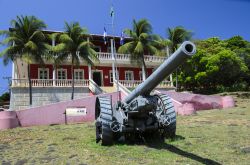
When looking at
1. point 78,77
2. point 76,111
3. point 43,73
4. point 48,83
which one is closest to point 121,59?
point 78,77

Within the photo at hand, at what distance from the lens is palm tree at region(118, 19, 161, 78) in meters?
37.4

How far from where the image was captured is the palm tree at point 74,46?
3331cm

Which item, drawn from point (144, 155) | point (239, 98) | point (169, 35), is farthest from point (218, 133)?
point (169, 35)

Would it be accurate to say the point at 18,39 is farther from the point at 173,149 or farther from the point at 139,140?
the point at 173,149

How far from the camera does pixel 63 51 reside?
33.7 metres

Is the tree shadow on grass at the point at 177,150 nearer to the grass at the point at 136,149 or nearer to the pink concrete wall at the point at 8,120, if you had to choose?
the grass at the point at 136,149

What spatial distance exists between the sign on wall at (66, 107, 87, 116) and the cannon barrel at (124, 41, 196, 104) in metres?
9.82

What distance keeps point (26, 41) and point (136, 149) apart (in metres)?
23.3

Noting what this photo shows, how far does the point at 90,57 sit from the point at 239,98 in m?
14.5

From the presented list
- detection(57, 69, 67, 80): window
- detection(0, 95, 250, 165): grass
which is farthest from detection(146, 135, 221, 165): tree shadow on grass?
detection(57, 69, 67, 80): window

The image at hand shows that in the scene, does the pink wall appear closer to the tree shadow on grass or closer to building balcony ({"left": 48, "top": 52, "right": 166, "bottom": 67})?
the tree shadow on grass

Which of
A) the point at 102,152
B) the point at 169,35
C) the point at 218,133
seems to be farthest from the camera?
the point at 169,35

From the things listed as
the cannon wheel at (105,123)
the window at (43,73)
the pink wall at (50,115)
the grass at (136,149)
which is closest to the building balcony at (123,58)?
the window at (43,73)

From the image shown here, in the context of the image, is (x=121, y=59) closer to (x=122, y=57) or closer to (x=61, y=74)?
(x=122, y=57)
